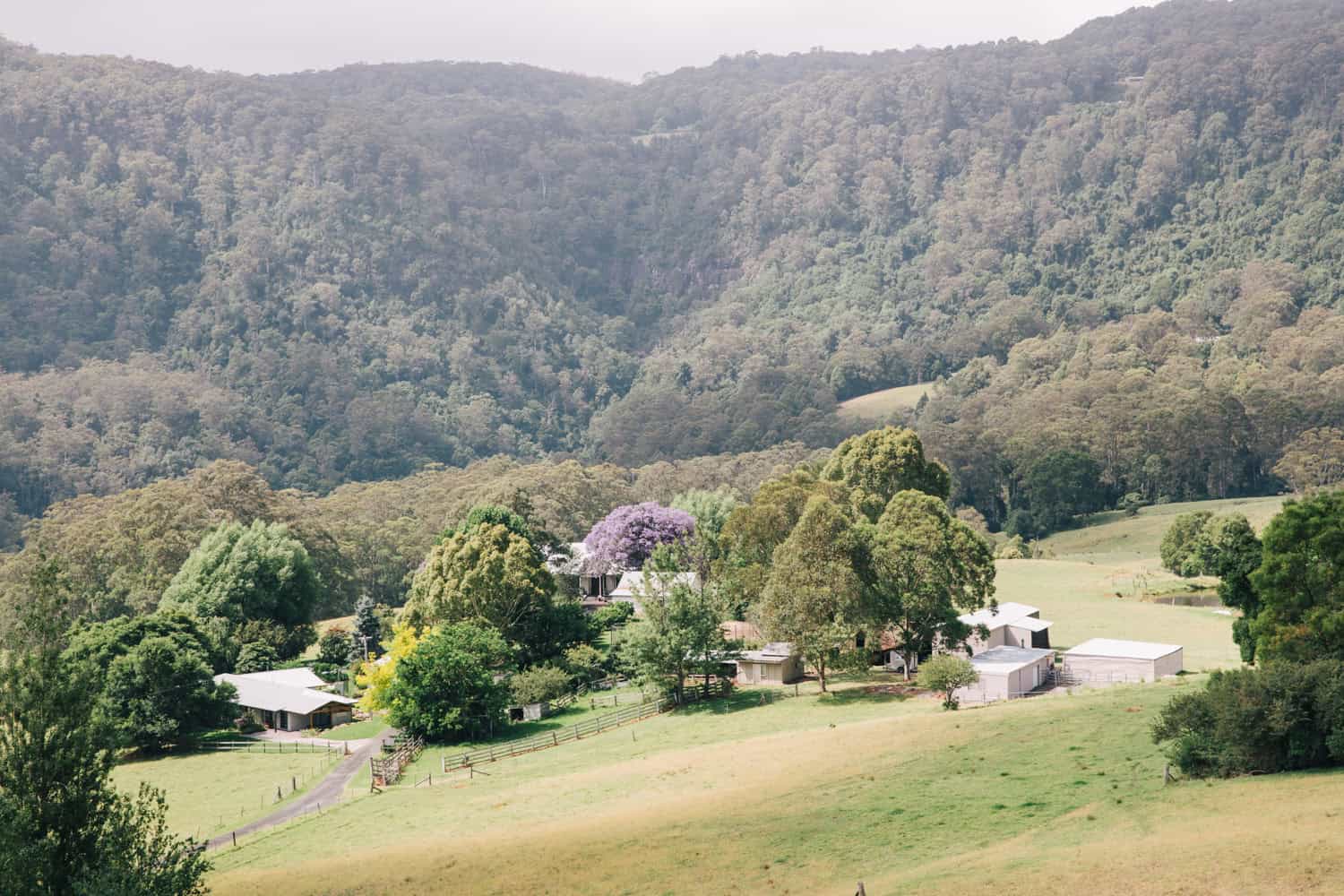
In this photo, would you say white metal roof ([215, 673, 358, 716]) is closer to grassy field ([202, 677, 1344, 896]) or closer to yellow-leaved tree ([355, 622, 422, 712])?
yellow-leaved tree ([355, 622, 422, 712])

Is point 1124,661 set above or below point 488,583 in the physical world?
below

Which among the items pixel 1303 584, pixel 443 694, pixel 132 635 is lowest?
pixel 443 694

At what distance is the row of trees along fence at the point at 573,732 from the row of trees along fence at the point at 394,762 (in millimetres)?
1380

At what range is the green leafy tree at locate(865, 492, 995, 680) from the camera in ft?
165

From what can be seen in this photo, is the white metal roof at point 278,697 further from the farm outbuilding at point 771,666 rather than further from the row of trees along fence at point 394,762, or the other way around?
the farm outbuilding at point 771,666

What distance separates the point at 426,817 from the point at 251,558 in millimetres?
35718

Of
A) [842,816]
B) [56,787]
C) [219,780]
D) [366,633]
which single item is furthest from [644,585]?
[56,787]

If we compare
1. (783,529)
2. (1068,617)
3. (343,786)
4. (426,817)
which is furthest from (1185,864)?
(1068,617)

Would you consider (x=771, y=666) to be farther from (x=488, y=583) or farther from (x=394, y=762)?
(x=394, y=762)

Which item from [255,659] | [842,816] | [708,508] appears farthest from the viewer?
[708,508]

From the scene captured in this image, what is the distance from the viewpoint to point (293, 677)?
63000 mm

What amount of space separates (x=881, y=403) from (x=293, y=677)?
134551 millimetres

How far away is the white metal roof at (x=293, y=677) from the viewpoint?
204 feet

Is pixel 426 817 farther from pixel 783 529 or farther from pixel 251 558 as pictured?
pixel 251 558
